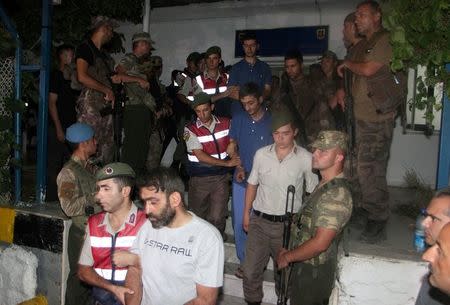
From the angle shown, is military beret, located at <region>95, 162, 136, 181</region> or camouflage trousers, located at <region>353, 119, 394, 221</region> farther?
camouflage trousers, located at <region>353, 119, 394, 221</region>

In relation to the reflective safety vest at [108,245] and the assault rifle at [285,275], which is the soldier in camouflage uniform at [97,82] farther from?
the assault rifle at [285,275]

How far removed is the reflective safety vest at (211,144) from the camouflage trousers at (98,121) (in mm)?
977

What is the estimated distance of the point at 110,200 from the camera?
3.66 meters

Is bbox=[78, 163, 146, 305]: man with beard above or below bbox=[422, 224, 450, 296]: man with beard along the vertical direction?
below

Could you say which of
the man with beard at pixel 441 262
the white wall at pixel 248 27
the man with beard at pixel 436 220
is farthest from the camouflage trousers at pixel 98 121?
A: the white wall at pixel 248 27

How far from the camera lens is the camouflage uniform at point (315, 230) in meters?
3.51

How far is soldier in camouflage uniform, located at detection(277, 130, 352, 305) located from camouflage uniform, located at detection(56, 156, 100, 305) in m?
1.89

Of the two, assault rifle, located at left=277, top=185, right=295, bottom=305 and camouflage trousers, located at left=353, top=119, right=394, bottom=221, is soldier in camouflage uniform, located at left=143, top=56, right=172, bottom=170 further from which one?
camouflage trousers, located at left=353, top=119, right=394, bottom=221

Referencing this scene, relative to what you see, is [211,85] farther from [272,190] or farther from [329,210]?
[329,210]

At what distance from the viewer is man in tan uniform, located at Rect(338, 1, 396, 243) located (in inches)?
170

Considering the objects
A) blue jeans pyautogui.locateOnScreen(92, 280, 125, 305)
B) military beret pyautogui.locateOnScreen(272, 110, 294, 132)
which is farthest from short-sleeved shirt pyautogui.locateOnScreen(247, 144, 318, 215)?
blue jeans pyautogui.locateOnScreen(92, 280, 125, 305)

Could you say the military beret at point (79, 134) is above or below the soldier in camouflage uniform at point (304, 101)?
below

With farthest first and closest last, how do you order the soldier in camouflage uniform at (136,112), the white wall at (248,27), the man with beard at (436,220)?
1. the white wall at (248,27)
2. the soldier in camouflage uniform at (136,112)
3. the man with beard at (436,220)

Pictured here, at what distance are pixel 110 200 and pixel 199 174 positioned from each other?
71.3 inches
